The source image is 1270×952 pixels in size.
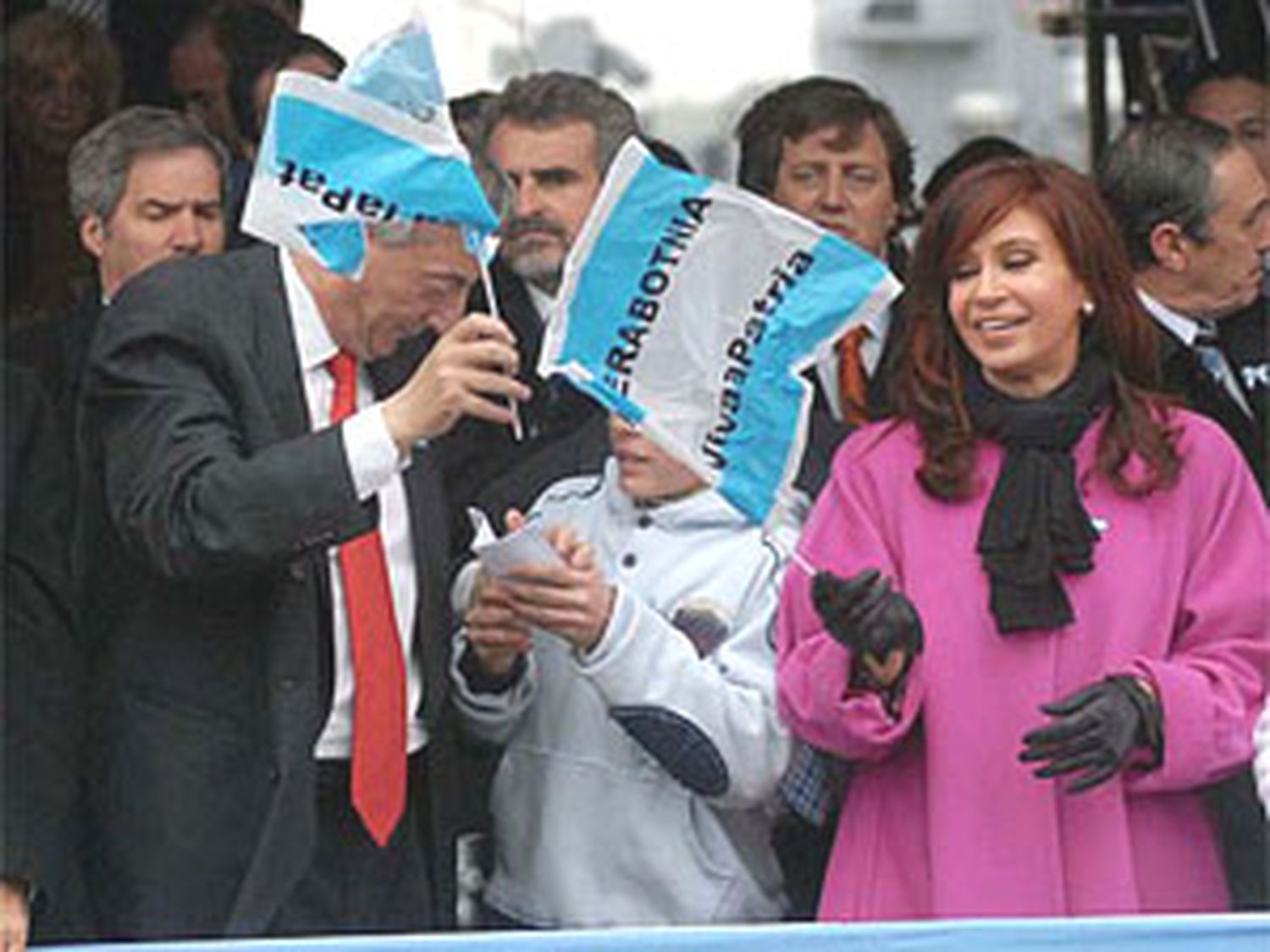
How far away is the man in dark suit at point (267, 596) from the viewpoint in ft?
13.4

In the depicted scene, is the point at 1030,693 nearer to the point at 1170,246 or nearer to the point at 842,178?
the point at 1170,246

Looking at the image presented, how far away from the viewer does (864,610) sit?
4.09 metres

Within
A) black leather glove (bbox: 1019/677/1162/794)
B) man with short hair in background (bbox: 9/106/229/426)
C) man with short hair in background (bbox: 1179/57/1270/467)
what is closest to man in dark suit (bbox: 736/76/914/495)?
man with short hair in background (bbox: 1179/57/1270/467)

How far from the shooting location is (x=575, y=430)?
4938 mm

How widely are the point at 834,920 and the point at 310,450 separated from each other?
0.99 m

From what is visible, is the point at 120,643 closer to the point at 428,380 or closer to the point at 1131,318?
the point at 428,380

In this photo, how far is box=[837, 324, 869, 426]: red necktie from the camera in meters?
5.37

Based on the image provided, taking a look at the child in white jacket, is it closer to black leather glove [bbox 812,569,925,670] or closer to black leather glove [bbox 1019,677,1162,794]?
black leather glove [bbox 812,569,925,670]

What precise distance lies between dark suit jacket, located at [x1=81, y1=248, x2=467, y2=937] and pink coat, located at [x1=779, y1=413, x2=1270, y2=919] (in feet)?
2.10

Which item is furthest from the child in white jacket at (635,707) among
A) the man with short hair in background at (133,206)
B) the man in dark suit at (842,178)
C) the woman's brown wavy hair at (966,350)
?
the man with short hair in background at (133,206)

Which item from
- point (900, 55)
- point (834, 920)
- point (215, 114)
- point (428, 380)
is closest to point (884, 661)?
point (834, 920)

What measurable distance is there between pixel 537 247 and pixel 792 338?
980 millimetres

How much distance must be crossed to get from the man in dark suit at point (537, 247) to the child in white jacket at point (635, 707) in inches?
10.6

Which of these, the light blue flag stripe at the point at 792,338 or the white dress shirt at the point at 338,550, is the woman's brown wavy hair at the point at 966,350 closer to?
the light blue flag stripe at the point at 792,338
